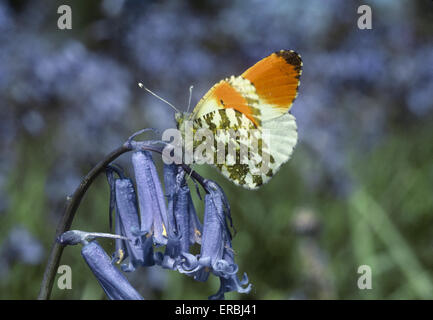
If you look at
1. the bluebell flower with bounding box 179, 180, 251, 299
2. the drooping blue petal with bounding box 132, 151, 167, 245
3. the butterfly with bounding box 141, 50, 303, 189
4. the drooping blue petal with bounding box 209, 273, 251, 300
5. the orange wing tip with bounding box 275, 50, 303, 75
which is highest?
the orange wing tip with bounding box 275, 50, 303, 75

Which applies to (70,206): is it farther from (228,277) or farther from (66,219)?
(228,277)

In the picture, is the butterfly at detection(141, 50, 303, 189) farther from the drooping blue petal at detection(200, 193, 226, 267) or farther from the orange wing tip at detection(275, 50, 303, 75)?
the drooping blue petal at detection(200, 193, 226, 267)

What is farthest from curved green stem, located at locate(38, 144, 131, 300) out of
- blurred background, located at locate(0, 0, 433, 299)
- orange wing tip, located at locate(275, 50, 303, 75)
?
blurred background, located at locate(0, 0, 433, 299)

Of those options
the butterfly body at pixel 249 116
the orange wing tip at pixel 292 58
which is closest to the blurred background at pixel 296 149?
the butterfly body at pixel 249 116

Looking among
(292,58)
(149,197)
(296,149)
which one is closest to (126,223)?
(149,197)
